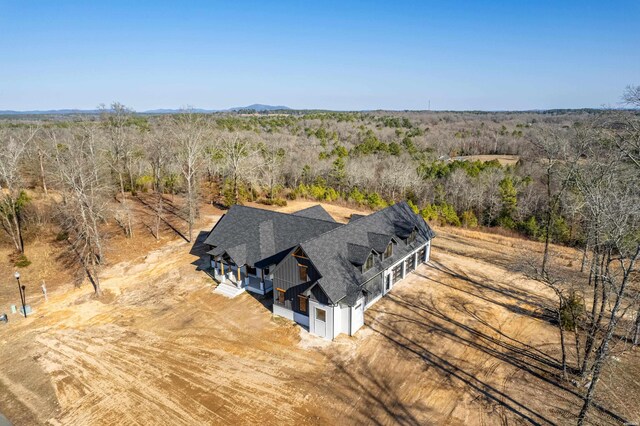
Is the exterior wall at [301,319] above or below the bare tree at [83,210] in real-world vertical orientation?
below

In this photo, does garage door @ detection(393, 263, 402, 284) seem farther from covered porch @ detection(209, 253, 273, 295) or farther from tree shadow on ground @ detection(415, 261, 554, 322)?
covered porch @ detection(209, 253, 273, 295)

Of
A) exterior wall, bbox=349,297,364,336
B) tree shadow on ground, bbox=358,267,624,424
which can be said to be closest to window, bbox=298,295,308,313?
exterior wall, bbox=349,297,364,336

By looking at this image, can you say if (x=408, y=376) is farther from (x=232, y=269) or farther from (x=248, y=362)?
(x=232, y=269)

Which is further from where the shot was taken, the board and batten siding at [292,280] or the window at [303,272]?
the window at [303,272]

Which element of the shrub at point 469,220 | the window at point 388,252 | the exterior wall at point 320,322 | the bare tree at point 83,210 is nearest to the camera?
the exterior wall at point 320,322

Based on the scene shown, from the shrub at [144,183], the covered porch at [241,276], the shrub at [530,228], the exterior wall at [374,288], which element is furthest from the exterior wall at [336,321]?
the shrub at [144,183]

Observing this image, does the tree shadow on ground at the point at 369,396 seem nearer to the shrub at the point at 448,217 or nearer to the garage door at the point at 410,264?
the garage door at the point at 410,264
